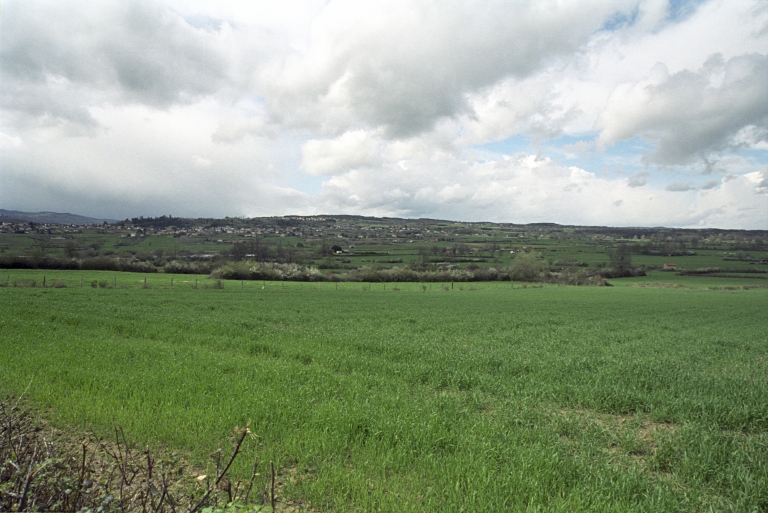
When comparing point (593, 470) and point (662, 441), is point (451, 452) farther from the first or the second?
point (662, 441)

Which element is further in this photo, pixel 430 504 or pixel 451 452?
pixel 451 452

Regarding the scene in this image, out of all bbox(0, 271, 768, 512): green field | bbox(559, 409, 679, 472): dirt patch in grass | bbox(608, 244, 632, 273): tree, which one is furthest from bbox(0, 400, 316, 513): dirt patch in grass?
bbox(608, 244, 632, 273): tree

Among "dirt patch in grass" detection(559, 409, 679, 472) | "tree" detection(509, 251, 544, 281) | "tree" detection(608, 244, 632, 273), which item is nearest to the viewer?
"dirt patch in grass" detection(559, 409, 679, 472)

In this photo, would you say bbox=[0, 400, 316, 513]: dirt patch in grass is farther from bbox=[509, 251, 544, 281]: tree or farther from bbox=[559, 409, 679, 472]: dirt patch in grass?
bbox=[509, 251, 544, 281]: tree

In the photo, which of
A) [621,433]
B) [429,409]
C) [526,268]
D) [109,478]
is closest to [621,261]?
[526,268]

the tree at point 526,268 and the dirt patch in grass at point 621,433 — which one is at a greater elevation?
the dirt patch in grass at point 621,433

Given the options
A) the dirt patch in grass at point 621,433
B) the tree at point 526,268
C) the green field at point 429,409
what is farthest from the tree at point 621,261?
the dirt patch in grass at point 621,433

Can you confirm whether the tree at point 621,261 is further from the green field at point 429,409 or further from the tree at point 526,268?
the green field at point 429,409

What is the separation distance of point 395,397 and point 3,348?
1224cm

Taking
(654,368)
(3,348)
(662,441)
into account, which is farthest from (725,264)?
(3,348)

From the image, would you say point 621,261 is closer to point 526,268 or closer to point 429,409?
point 526,268

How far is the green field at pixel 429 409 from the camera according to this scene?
5359 millimetres

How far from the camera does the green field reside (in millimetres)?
5359

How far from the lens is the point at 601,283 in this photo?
9019 cm
